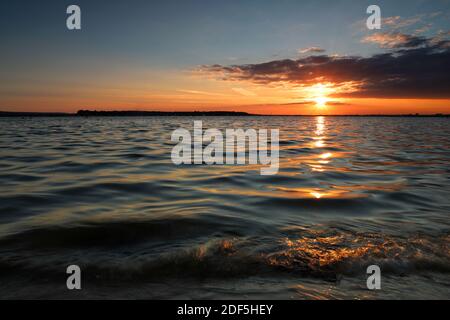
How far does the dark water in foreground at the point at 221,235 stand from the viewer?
370cm

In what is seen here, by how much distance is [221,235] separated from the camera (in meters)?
5.41

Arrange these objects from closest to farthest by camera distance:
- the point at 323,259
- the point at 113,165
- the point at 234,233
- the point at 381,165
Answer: the point at 323,259
the point at 234,233
the point at 113,165
the point at 381,165

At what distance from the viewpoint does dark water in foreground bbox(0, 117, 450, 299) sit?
3.70 meters

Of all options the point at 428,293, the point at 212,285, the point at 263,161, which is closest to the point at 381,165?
the point at 263,161

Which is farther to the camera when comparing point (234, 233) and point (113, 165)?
point (113, 165)

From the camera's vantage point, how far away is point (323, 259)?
14.3 ft

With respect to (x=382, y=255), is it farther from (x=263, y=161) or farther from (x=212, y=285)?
(x=263, y=161)

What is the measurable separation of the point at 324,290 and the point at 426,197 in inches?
248

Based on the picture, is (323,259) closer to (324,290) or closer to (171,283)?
(324,290)

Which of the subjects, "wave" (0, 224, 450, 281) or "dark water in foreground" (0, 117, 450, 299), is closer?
"dark water in foreground" (0, 117, 450, 299)

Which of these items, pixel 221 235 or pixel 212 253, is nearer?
pixel 212 253

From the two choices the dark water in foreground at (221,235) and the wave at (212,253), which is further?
the wave at (212,253)
